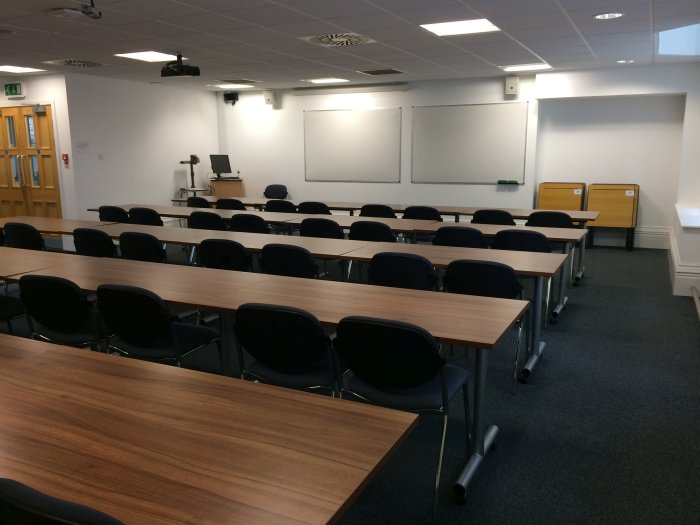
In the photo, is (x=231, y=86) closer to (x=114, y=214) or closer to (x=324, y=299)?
(x=114, y=214)

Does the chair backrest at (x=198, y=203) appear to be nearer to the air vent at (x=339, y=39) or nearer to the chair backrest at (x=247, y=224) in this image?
the chair backrest at (x=247, y=224)

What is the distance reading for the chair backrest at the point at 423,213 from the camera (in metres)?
7.48

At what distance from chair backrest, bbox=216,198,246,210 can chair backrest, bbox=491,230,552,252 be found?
195 inches

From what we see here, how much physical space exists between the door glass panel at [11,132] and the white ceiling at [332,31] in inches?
67.3

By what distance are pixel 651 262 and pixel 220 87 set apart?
8.72 meters

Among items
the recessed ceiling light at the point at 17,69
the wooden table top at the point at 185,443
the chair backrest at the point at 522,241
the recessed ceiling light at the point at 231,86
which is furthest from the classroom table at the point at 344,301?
the recessed ceiling light at the point at 231,86

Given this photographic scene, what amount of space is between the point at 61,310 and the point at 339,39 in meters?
4.68

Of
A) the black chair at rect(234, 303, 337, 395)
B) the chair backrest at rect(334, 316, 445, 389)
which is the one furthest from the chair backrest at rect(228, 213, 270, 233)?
the chair backrest at rect(334, 316, 445, 389)

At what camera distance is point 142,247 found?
513cm

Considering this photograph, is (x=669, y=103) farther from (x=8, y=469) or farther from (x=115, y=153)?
(x=8, y=469)

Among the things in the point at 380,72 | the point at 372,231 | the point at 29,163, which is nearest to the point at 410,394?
the point at 372,231

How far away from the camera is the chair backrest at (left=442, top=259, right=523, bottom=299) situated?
370 cm

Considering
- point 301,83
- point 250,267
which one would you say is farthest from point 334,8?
point 301,83

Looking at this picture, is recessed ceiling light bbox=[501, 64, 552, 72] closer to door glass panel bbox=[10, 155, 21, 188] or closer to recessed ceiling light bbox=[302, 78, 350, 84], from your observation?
recessed ceiling light bbox=[302, 78, 350, 84]
